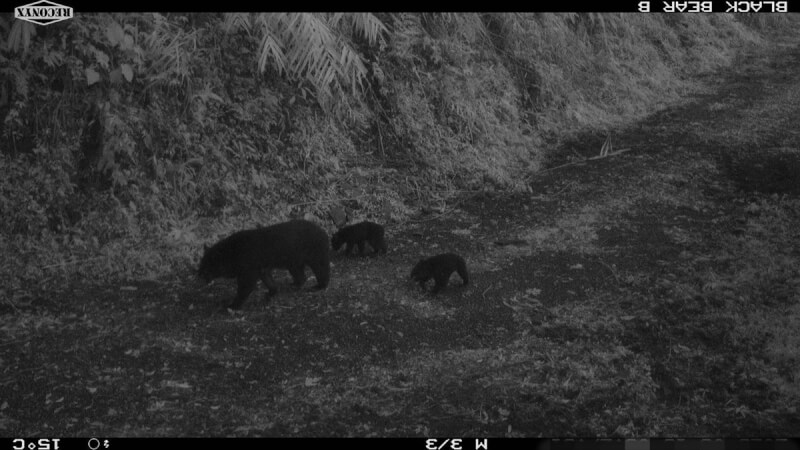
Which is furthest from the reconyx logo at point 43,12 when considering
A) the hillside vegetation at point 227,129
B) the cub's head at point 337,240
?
the cub's head at point 337,240

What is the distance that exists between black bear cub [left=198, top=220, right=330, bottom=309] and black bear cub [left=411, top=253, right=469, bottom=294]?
0.83m

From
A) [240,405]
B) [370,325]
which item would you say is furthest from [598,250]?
[240,405]

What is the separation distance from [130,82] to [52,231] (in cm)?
164

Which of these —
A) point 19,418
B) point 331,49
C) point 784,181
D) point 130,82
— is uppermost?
point 331,49

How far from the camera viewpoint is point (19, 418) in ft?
13.6

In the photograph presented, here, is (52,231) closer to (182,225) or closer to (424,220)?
(182,225)

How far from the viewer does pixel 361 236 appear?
670cm

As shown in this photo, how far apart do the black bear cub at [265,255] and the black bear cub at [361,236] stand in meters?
0.76

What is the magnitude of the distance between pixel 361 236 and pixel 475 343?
1.90m

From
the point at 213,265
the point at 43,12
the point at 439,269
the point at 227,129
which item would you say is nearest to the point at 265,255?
the point at 213,265

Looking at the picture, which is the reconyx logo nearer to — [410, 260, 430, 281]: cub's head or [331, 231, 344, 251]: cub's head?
[331, 231, 344, 251]: cub's head

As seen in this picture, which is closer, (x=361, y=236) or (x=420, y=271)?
(x=420, y=271)

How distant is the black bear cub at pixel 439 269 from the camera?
5.99 meters

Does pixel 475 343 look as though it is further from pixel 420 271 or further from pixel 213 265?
pixel 213 265
